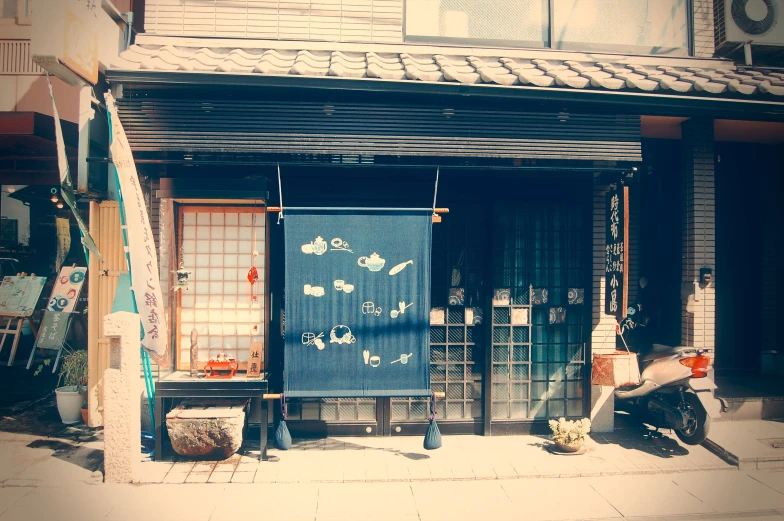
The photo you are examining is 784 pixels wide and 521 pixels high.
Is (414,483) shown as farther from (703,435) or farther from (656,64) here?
(656,64)

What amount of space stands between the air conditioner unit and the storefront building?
1.27ft

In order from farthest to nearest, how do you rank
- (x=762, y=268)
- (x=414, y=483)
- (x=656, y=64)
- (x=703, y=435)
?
(x=762, y=268) → (x=656, y=64) → (x=703, y=435) → (x=414, y=483)

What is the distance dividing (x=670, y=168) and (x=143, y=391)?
9709mm

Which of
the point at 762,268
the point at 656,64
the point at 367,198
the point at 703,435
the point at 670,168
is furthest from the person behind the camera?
the point at 762,268

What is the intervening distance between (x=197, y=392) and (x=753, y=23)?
34.5ft

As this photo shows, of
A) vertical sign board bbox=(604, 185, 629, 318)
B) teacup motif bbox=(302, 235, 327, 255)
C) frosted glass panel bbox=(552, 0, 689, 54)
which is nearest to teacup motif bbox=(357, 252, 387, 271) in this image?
teacup motif bbox=(302, 235, 327, 255)

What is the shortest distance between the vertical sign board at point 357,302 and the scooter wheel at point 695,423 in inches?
155

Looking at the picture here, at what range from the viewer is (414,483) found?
20.3ft

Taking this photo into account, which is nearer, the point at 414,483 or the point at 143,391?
the point at 414,483

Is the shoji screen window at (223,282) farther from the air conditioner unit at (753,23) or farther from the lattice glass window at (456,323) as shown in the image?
the air conditioner unit at (753,23)

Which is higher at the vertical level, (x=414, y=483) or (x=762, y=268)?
(x=762, y=268)

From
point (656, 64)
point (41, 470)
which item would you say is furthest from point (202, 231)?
point (656, 64)

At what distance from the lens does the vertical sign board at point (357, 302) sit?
21.5ft

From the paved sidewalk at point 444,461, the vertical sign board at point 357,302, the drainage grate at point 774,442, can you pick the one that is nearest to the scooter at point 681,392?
the paved sidewalk at point 444,461
